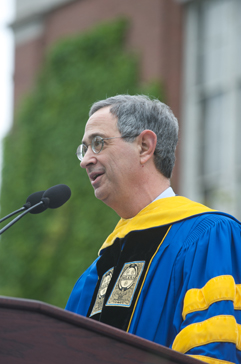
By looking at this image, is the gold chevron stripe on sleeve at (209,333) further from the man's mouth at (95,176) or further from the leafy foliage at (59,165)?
the leafy foliage at (59,165)

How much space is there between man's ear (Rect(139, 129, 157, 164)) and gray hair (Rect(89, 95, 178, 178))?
3 centimetres

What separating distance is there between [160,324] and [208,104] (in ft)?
24.4

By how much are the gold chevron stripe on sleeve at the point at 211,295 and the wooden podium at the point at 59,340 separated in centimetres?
64

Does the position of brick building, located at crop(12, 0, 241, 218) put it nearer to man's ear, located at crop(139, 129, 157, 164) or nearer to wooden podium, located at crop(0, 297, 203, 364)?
man's ear, located at crop(139, 129, 157, 164)

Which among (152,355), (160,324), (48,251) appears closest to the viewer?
(152,355)

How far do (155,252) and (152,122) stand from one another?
2.61 feet

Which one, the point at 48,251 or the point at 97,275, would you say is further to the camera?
the point at 48,251

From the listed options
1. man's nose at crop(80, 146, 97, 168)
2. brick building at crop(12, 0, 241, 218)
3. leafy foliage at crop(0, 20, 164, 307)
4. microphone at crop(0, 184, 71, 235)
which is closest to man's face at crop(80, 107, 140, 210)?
man's nose at crop(80, 146, 97, 168)

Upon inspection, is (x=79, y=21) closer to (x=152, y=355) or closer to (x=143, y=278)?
(x=143, y=278)

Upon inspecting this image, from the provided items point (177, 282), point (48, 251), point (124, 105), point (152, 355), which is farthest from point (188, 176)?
point (152, 355)

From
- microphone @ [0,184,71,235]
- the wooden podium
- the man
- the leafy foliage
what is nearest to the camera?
the wooden podium

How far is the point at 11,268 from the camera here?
37.1 ft

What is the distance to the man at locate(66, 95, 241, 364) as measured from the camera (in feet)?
8.38

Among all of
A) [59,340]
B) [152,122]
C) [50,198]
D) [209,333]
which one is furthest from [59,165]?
[59,340]
